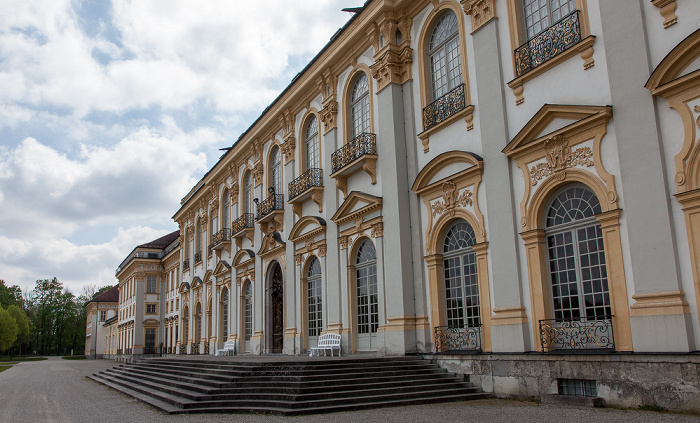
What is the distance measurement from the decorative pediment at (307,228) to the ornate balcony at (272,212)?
137cm

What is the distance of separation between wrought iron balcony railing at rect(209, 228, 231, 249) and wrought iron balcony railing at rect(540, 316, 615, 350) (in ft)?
63.7

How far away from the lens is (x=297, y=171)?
21.6 m

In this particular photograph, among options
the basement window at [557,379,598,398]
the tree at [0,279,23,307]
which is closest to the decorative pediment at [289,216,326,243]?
the basement window at [557,379,598,398]

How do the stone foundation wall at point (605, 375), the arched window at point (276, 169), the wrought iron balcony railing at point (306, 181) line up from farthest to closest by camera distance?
the arched window at point (276, 169) → the wrought iron balcony railing at point (306, 181) → the stone foundation wall at point (605, 375)

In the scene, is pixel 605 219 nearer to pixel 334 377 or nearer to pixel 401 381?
pixel 401 381

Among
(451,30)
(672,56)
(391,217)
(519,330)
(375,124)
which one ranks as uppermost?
(451,30)

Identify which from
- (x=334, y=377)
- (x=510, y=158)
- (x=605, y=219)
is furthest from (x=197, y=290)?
(x=605, y=219)

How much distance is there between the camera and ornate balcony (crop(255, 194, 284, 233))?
22.3 metres

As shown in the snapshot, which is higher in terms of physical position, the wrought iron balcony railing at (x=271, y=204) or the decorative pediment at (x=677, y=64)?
the wrought iron balcony railing at (x=271, y=204)

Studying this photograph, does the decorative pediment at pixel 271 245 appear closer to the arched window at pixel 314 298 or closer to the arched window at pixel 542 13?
the arched window at pixel 314 298

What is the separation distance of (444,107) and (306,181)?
7.08 m

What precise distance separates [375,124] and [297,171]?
222 inches

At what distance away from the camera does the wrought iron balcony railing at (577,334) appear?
10008 millimetres

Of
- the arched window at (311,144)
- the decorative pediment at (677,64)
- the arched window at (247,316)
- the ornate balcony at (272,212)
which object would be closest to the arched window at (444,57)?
the decorative pediment at (677,64)
